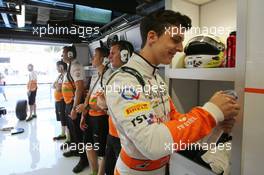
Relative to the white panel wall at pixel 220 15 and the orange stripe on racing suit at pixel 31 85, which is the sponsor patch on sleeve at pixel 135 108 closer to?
the white panel wall at pixel 220 15

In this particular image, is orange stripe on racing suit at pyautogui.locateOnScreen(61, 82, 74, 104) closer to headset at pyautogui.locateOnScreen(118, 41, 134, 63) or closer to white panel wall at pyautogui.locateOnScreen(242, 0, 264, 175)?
headset at pyautogui.locateOnScreen(118, 41, 134, 63)

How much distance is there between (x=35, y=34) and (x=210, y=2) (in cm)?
444

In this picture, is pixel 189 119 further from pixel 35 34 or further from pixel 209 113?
pixel 35 34

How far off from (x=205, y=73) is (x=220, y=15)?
2.48 ft

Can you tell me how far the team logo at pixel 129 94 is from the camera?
2.62 feet

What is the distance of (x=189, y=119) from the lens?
75 centimetres

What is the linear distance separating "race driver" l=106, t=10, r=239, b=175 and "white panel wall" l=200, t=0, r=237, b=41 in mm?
805

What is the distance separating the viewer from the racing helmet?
122 cm

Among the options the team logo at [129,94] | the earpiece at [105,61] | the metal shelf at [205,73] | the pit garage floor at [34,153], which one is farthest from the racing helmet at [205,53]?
the pit garage floor at [34,153]

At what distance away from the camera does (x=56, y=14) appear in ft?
13.5

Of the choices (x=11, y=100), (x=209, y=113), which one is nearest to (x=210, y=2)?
(x=209, y=113)

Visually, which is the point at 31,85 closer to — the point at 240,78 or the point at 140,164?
the point at 140,164

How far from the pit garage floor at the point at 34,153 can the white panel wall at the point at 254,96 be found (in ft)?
8.17

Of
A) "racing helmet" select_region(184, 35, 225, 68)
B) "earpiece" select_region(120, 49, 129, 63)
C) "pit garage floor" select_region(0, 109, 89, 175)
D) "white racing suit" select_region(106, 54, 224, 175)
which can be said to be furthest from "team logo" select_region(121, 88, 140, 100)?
"pit garage floor" select_region(0, 109, 89, 175)
